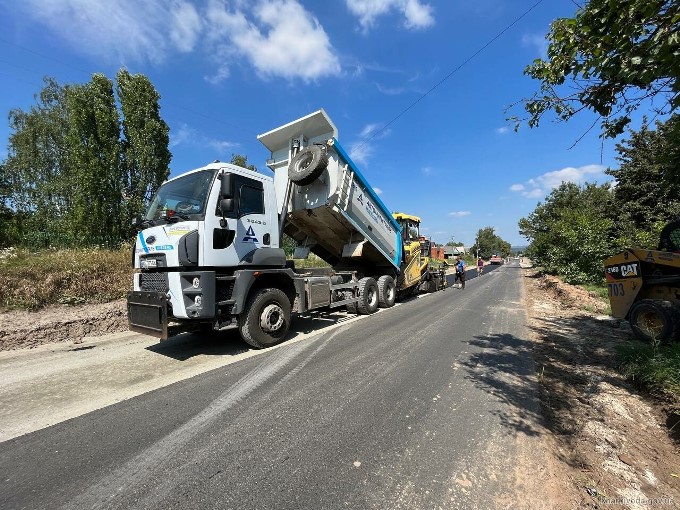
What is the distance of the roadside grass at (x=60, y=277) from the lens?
670 centimetres

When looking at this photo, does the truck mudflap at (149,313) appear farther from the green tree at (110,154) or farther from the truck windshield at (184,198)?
the green tree at (110,154)

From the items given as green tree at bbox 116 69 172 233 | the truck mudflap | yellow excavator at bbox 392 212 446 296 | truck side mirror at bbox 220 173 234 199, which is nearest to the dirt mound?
the truck mudflap

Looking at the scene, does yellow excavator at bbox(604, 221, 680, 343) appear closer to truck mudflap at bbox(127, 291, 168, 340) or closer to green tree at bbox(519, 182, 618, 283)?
truck mudflap at bbox(127, 291, 168, 340)

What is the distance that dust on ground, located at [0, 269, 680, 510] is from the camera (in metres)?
2.26

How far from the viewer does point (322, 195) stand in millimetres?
7426

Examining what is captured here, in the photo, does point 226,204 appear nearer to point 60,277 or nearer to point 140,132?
Result: point 60,277

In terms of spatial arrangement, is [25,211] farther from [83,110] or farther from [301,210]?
[301,210]

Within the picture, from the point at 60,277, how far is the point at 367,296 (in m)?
7.43

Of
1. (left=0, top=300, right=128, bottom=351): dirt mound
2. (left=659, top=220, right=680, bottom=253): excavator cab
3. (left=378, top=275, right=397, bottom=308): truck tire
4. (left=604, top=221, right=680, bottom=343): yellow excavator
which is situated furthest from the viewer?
(left=378, top=275, right=397, bottom=308): truck tire

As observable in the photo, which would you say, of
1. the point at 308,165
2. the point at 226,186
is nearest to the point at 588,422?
the point at 226,186

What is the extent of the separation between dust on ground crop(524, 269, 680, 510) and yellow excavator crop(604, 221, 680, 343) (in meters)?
0.60

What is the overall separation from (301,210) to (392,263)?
13.0 ft

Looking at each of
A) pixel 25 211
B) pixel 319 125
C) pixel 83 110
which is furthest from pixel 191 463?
pixel 25 211

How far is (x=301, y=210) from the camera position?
25.4ft
